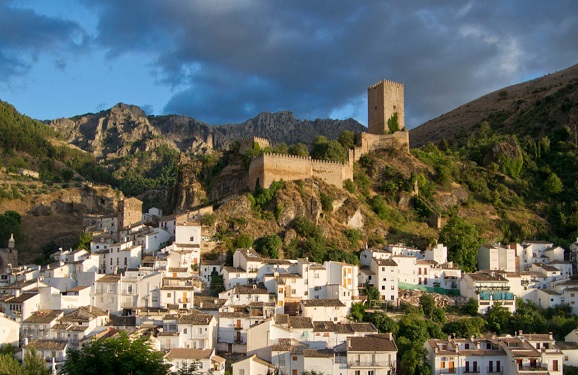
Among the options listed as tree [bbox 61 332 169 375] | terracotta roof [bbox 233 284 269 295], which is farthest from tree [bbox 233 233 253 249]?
tree [bbox 61 332 169 375]

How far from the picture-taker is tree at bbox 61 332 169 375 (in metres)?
18.7

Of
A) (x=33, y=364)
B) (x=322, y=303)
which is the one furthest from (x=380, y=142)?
(x=33, y=364)

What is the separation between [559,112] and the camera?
81312mm

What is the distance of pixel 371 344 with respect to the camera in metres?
35.5

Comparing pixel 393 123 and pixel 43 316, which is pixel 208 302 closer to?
pixel 43 316

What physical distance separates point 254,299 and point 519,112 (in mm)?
62262

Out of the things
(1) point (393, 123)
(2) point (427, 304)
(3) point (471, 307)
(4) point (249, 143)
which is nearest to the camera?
(2) point (427, 304)

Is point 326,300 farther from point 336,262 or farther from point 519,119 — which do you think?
point 519,119

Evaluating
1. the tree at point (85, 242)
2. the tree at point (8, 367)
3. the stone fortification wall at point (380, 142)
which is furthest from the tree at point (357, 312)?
the stone fortification wall at point (380, 142)

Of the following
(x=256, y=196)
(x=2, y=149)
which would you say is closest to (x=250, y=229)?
(x=256, y=196)

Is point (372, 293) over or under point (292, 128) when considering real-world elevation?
under

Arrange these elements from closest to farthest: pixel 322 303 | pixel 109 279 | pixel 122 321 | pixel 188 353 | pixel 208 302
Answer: pixel 188 353, pixel 122 321, pixel 208 302, pixel 322 303, pixel 109 279

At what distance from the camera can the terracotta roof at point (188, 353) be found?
33.2 meters

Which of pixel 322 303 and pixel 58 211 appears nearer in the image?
pixel 322 303
